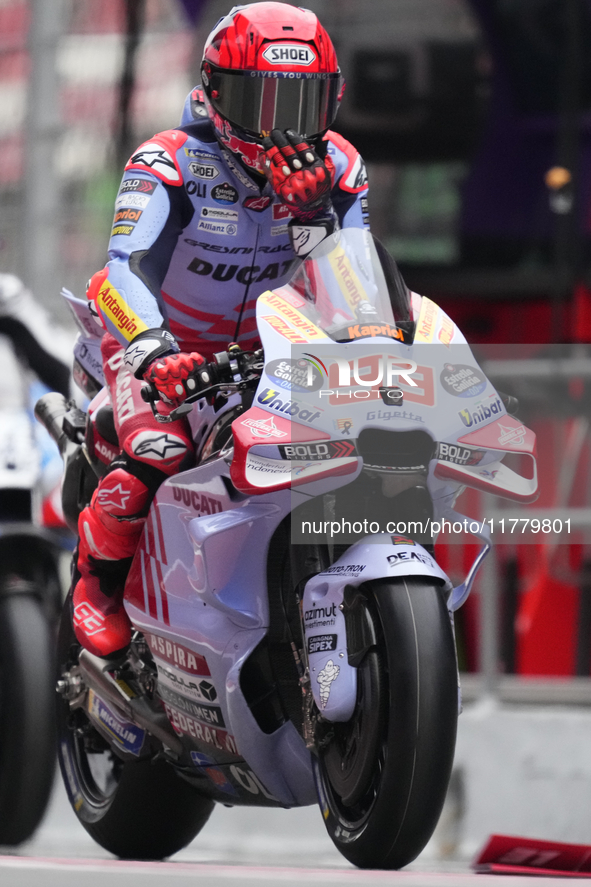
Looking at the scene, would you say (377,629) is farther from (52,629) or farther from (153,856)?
(52,629)

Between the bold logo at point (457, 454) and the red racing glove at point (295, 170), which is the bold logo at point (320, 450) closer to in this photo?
the bold logo at point (457, 454)

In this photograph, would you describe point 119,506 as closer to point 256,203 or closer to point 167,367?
point 167,367

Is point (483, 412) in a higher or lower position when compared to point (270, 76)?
lower

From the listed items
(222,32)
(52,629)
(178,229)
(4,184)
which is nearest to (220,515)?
(178,229)

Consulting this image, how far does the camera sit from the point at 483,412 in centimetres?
293

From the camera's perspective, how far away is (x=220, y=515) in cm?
307

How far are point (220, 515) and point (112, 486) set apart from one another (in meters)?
0.46

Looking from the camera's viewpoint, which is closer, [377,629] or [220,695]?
[377,629]

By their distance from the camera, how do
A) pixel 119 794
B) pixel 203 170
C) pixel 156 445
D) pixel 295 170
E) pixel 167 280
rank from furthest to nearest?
pixel 119 794, pixel 167 280, pixel 203 170, pixel 156 445, pixel 295 170

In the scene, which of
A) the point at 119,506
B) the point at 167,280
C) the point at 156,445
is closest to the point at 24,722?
the point at 119,506

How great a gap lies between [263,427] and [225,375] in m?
0.23

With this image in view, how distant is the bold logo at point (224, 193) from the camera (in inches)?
137

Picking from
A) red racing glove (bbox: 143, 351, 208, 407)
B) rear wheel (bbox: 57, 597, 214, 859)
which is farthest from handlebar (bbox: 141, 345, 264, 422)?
rear wheel (bbox: 57, 597, 214, 859)

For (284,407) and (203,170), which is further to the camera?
(203,170)
